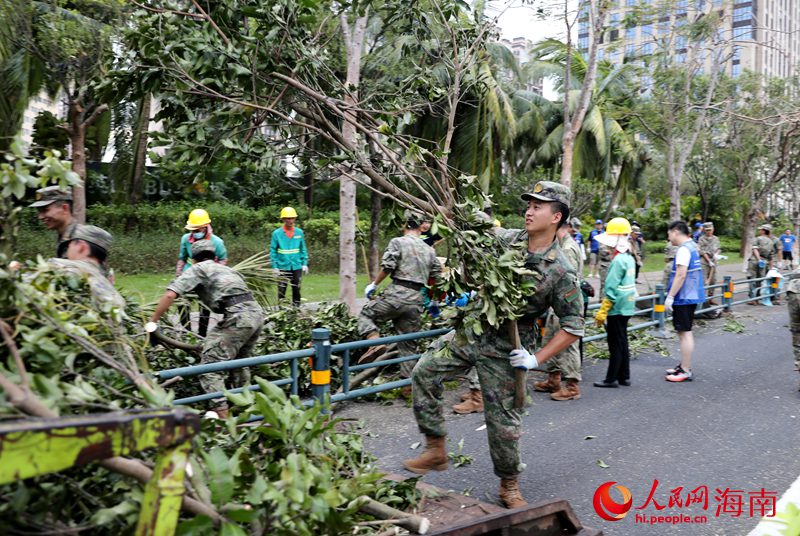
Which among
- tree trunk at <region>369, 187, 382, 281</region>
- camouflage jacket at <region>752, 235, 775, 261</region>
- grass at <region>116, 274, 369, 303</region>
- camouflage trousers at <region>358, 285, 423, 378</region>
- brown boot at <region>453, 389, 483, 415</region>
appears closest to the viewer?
brown boot at <region>453, 389, 483, 415</region>

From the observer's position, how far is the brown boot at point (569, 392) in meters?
7.33

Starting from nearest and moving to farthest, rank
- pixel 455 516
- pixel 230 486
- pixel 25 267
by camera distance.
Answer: pixel 230 486 → pixel 25 267 → pixel 455 516

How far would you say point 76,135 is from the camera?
15.4 m

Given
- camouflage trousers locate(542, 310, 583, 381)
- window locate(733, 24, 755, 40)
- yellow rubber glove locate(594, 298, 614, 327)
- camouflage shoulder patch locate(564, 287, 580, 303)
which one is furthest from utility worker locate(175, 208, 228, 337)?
window locate(733, 24, 755, 40)

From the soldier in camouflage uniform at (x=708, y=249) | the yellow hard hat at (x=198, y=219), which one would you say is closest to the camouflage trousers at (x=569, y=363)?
the yellow hard hat at (x=198, y=219)

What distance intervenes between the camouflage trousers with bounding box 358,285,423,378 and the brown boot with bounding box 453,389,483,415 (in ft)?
1.97

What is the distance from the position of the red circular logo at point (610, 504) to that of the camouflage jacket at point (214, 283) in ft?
10.3

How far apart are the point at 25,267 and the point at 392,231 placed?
8.18ft

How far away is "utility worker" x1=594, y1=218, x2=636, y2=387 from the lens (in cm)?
776

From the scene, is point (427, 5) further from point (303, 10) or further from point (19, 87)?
point (19, 87)

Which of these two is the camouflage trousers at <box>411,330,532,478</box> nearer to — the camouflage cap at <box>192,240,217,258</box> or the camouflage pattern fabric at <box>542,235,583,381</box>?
the camouflage cap at <box>192,240,217,258</box>

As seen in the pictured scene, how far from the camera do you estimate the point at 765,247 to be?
54.8 ft

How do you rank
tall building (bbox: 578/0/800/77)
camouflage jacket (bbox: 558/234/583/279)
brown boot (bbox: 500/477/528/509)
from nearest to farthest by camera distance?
brown boot (bbox: 500/477/528/509) → camouflage jacket (bbox: 558/234/583/279) → tall building (bbox: 578/0/800/77)

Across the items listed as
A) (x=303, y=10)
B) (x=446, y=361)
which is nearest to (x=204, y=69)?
(x=303, y=10)
